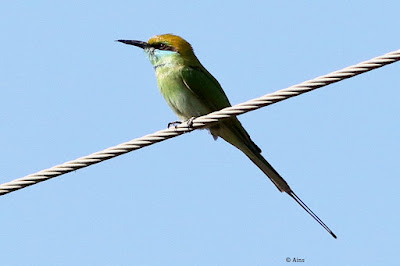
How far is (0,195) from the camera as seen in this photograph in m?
3.50

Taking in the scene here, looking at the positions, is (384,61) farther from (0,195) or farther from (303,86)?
(0,195)

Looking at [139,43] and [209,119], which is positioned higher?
[139,43]

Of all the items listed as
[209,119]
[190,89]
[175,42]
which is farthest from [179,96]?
[209,119]

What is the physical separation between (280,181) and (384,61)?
5.50 feet

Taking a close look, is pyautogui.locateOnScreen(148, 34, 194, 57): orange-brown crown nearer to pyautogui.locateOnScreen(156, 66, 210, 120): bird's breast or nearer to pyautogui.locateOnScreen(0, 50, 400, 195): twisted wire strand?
pyautogui.locateOnScreen(156, 66, 210, 120): bird's breast

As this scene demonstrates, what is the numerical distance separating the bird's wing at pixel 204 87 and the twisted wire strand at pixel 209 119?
1.04 m

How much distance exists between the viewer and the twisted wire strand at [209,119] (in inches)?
117

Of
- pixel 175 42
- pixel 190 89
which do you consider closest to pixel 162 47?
pixel 175 42

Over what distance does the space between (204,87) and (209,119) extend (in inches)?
51.2

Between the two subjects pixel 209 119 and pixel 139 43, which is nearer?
pixel 209 119

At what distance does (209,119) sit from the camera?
3.56 meters

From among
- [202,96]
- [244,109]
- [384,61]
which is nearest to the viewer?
[384,61]

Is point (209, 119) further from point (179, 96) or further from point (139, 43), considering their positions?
point (139, 43)

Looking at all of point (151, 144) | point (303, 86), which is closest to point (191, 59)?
point (151, 144)
